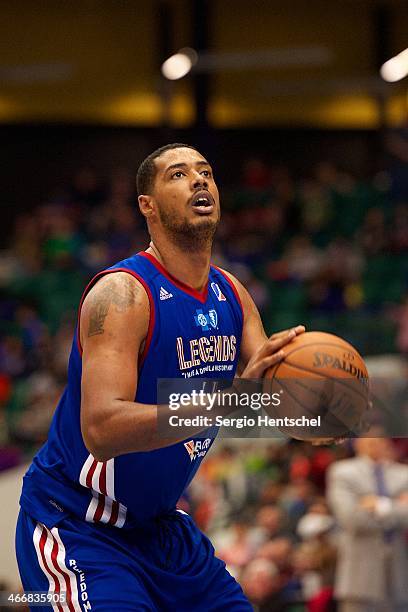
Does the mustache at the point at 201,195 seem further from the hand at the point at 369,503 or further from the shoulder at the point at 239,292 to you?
Answer: the hand at the point at 369,503

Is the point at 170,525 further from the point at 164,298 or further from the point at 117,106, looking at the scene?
the point at 117,106

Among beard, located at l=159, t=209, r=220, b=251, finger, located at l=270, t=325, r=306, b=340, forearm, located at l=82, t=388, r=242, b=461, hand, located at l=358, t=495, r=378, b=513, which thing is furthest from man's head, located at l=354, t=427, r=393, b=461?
forearm, located at l=82, t=388, r=242, b=461

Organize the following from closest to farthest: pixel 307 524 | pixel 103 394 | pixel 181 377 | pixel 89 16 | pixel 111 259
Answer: pixel 103 394, pixel 181 377, pixel 307 524, pixel 111 259, pixel 89 16

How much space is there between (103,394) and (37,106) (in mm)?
14196

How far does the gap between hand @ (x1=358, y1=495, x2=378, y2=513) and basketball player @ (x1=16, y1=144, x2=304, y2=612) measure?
8.88ft

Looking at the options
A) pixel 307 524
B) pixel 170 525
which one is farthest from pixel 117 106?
pixel 170 525

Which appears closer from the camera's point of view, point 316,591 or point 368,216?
point 316,591

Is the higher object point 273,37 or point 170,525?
point 273,37

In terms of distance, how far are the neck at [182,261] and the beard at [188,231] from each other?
0.02m

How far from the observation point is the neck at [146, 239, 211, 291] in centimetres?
356

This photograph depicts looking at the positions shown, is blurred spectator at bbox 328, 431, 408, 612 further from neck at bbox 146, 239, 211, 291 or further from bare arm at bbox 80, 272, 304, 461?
bare arm at bbox 80, 272, 304, 461

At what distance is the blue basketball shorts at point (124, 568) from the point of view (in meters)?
3.35

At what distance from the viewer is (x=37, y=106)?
1658cm

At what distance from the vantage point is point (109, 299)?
323 cm
